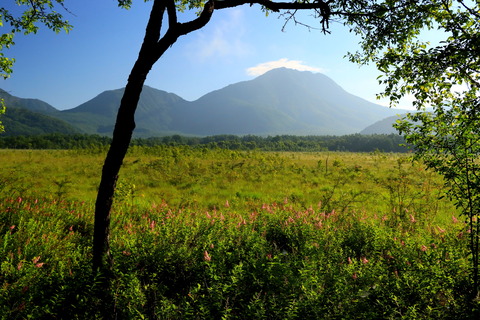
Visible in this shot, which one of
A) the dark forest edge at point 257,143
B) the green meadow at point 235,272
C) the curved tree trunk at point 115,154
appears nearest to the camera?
the green meadow at point 235,272

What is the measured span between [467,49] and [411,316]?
3.03 metres

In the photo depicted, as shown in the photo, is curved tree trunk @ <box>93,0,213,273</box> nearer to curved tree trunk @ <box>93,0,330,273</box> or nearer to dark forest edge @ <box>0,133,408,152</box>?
curved tree trunk @ <box>93,0,330,273</box>

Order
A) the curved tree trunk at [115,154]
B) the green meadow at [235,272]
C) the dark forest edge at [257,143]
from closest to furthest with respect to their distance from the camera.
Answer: the green meadow at [235,272], the curved tree trunk at [115,154], the dark forest edge at [257,143]

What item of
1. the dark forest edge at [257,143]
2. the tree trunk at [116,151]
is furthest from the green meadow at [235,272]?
the dark forest edge at [257,143]

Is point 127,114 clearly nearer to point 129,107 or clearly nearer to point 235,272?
point 129,107

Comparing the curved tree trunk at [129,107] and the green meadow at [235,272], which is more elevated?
the curved tree trunk at [129,107]

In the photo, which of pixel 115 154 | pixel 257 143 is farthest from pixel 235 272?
pixel 257 143

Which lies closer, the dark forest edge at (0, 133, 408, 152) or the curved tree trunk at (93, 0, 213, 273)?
the curved tree trunk at (93, 0, 213, 273)

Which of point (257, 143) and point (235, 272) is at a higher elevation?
point (257, 143)

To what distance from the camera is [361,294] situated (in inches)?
122

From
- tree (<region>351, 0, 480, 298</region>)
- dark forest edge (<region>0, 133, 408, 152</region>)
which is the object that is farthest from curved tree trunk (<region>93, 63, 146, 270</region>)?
dark forest edge (<region>0, 133, 408, 152</region>)

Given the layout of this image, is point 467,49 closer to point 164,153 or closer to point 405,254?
point 405,254

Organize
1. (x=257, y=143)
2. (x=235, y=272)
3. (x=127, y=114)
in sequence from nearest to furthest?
(x=235, y=272)
(x=127, y=114)
(x=257, y=143)

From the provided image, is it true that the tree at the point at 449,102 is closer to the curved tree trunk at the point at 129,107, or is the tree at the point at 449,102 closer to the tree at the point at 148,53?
the tree at the point at 148,53
